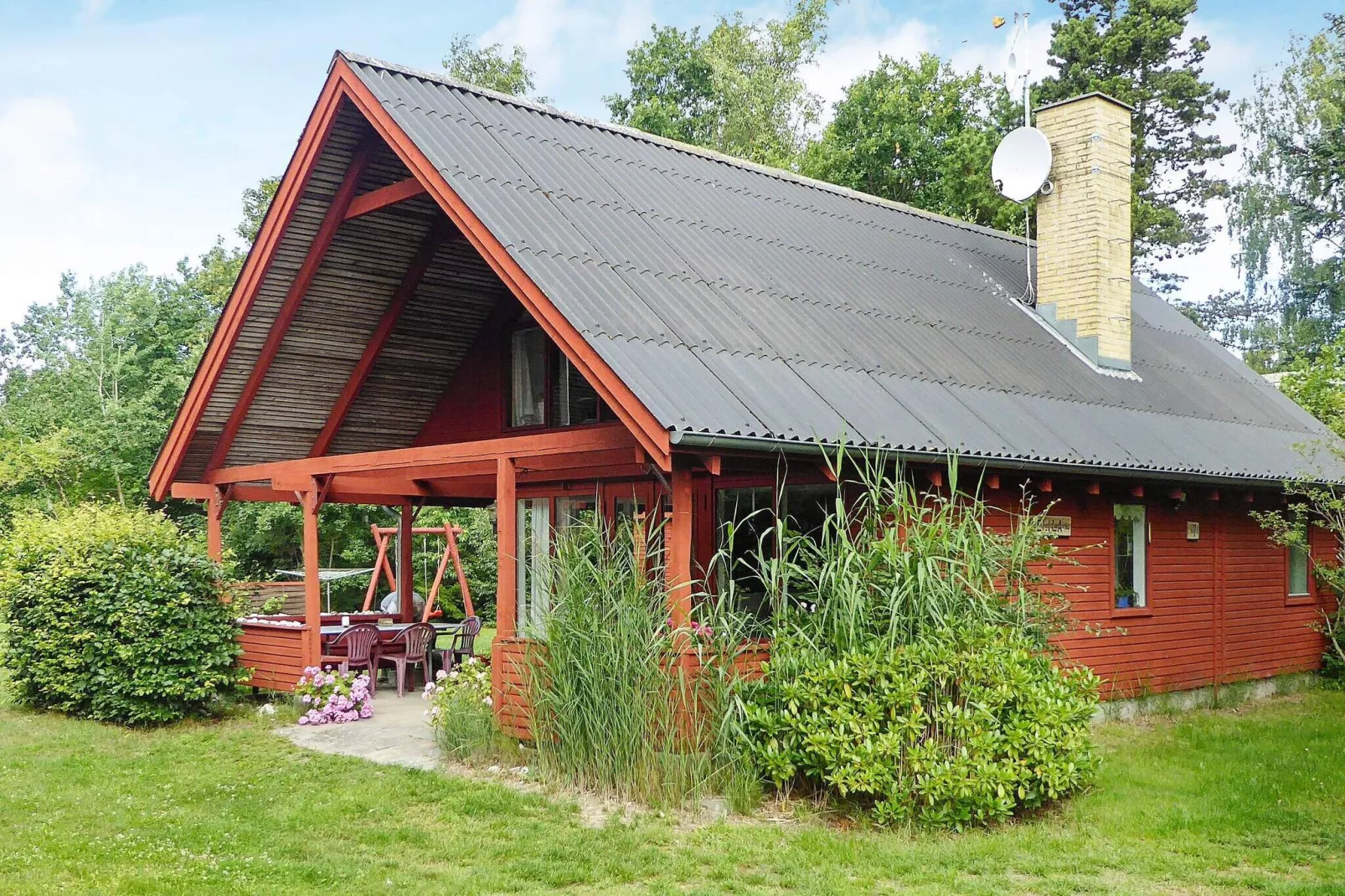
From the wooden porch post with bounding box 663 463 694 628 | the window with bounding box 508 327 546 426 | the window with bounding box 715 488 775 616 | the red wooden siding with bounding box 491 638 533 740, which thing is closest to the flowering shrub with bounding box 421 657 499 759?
the red wooden siding with bounding box 491 638 533 740

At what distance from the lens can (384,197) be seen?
10961 mm

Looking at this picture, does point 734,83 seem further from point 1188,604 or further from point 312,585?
point 312,585

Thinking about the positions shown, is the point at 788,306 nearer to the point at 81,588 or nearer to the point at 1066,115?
the point at 1066,115

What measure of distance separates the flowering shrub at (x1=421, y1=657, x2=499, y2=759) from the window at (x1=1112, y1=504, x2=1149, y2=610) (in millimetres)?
6321

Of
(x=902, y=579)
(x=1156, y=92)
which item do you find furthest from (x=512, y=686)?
(x=1156, y=92)

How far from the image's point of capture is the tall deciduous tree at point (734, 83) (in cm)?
3334

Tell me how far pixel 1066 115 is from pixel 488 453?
8975 mm

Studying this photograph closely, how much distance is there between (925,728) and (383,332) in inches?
303

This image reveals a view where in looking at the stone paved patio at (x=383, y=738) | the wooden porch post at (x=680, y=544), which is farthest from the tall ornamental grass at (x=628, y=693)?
the stone paved patio at (x=383, y=738)

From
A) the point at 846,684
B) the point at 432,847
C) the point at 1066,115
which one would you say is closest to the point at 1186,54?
the point at 1066,115

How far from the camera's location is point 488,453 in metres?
9.87

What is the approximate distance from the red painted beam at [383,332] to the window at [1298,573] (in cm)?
1036

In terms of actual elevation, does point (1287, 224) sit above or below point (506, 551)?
above

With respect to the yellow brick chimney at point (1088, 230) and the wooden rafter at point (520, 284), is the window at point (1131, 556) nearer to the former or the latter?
the yellow brick chimney at point (1088, 230)
